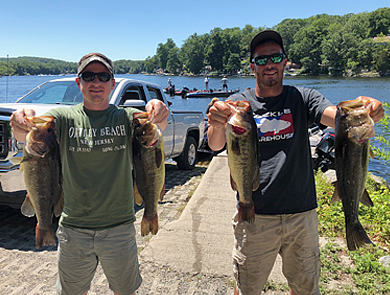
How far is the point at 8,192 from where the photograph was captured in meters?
4.39

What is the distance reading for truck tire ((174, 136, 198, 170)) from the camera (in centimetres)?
888

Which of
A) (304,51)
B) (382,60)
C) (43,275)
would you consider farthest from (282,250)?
(304,51)

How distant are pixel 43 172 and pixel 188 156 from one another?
6.76 metres

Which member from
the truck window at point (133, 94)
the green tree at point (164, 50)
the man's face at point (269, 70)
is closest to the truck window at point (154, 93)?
the truck window at point (133, 94)

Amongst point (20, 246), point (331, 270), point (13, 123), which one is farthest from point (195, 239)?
point (13, 123)

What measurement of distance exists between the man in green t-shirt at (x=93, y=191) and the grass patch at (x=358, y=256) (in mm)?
2199

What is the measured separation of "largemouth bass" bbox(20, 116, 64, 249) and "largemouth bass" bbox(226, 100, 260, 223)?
1.33m

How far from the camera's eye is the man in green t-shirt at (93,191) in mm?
2527

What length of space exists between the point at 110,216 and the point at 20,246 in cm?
281

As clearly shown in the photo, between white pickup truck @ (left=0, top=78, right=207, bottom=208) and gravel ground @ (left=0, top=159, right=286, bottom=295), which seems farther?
white pickup truck @ (left=0, top=78, right=207, bottom=208)

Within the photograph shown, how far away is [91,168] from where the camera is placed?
2545mm

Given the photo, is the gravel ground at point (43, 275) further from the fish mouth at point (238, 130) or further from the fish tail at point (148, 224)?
the fish mouth at point (238, 130)

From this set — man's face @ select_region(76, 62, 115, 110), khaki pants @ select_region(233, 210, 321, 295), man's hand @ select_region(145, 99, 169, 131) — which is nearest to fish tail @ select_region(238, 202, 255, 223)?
khaki pants @ select_region(233, 210, 321, 295)

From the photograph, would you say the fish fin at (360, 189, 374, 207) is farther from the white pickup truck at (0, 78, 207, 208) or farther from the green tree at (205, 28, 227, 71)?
the green tree at (205, 28, 227, 71)
